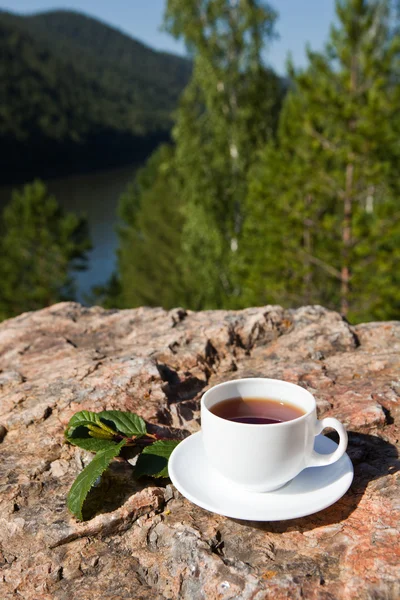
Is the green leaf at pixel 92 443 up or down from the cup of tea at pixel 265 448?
down

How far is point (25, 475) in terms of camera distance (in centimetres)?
152

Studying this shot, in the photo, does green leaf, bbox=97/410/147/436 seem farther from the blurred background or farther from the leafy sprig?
the blurred background

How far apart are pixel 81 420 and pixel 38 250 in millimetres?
28605

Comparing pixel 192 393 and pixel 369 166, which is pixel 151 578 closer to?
pixel 192 393

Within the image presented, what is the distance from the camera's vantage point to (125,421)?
1.61 metres

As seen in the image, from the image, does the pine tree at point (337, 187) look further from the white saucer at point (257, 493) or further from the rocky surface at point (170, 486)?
the white saucer at point (257, 493)

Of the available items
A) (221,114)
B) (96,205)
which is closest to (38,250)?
(221,114)

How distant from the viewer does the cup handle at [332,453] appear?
133cm

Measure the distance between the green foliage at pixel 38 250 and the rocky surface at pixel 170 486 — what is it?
1039 inches

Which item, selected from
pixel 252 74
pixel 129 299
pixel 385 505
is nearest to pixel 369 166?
pixel 252 74

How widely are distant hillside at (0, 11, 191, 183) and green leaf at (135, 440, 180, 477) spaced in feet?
221

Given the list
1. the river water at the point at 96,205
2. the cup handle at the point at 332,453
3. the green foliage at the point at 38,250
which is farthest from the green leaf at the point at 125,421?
the river water at the point at 96,205

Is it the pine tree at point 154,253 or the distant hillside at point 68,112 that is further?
the distant hillside at point 68,112

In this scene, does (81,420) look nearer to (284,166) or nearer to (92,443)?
(92,443)
